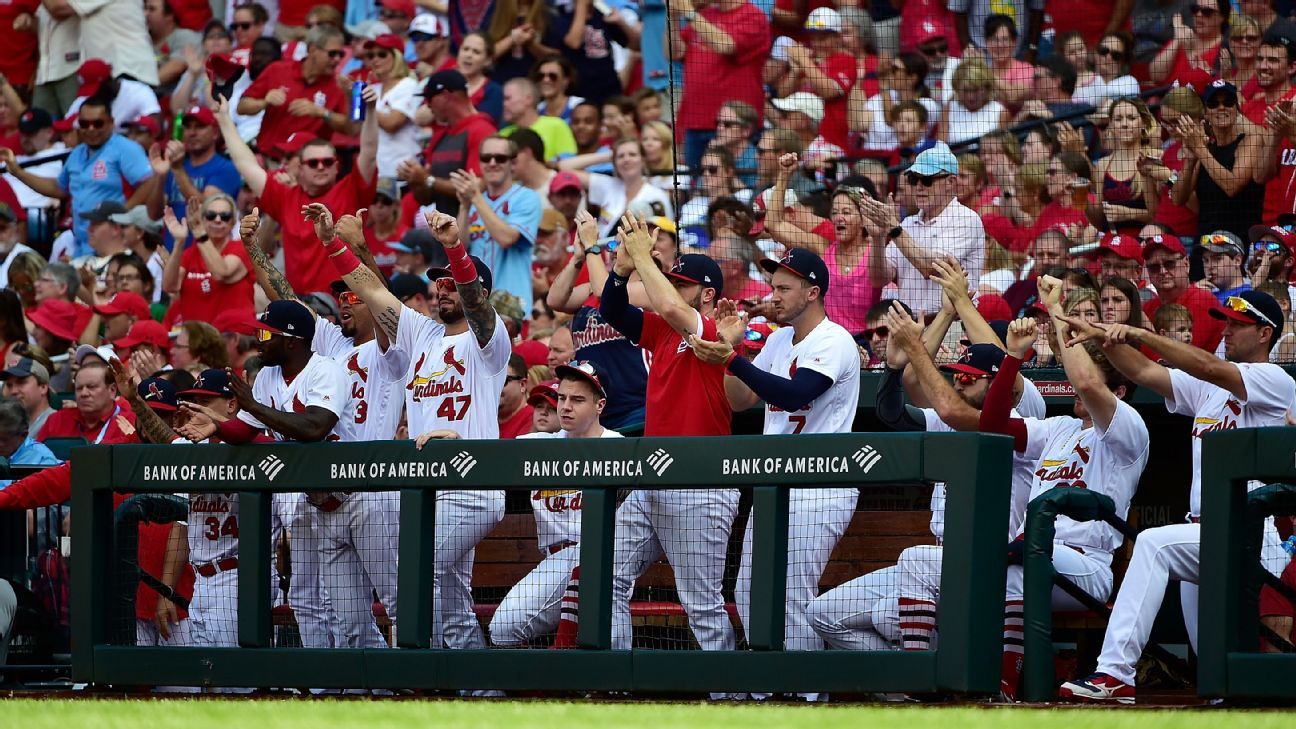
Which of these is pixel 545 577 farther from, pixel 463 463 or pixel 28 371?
pixel 28 371

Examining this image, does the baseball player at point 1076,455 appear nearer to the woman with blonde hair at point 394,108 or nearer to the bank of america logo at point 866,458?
the bank of america logo at point 866,458

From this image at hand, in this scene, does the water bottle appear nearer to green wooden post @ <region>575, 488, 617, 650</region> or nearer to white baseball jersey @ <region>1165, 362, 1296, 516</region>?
green wooden post @ <region>575, 488, 617, 650</region>

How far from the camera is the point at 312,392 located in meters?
7.63

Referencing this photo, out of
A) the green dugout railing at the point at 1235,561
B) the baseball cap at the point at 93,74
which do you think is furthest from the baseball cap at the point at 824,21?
the green dugout railing at the point at 1235,561

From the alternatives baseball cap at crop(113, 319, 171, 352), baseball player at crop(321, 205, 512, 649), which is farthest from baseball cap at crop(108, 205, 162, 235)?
baseball player at crop(321, 205, 512, 649)

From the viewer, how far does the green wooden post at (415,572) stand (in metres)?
6.95

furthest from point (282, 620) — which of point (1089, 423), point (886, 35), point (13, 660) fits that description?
point (886, 35)

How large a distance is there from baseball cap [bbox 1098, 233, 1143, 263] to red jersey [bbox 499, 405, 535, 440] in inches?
117

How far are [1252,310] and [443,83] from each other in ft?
21.7

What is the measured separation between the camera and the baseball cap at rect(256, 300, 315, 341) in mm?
8164

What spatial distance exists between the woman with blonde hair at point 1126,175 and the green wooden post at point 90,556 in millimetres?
5353

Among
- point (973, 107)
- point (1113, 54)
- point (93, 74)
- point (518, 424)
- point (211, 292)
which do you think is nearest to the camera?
point (518, 424)

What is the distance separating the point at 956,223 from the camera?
31.8ft

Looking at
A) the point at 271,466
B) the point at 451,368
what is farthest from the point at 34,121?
the point at 271,466
